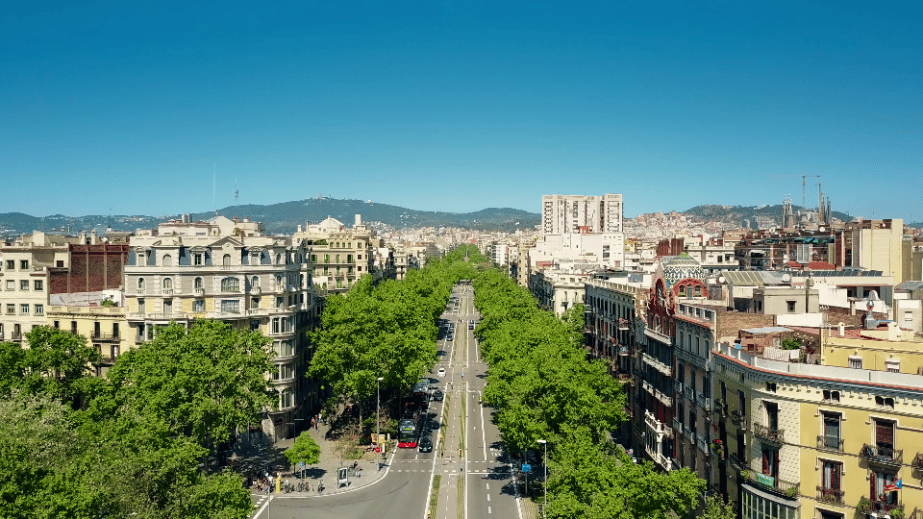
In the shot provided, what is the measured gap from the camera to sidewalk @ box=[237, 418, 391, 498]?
66312mm

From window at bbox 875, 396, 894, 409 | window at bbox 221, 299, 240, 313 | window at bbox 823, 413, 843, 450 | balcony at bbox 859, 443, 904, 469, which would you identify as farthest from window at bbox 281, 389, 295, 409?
window at bbox 875, 396, 894, 409

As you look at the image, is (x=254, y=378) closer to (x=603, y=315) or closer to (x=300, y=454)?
(x=300, y=454)

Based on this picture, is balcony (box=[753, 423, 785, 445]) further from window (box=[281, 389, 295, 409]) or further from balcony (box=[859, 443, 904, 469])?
window (box=[281, 389, 295, 409])

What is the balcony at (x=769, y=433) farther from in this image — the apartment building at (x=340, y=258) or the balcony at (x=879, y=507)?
the apartment building at (x=340, y=258)

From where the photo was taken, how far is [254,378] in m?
65.3

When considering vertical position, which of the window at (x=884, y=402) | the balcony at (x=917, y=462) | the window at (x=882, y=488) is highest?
the window at (x=884, y=402)

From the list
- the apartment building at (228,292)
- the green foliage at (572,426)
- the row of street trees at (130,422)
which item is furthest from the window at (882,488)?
the apartment building at (228,292)

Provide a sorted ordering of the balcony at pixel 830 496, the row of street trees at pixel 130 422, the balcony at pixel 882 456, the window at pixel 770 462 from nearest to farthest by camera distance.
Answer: the row of street trees at pixel 130 422 → the balcony at pixel 882 456 → the balcony at pixel 830 496 → the window at pixel 770 462

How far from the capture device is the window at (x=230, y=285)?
267ft

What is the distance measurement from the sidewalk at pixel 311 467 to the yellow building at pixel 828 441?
3591cm

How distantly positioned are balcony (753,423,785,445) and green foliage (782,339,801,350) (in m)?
5.68

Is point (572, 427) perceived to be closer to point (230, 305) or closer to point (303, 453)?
point (303, 453)

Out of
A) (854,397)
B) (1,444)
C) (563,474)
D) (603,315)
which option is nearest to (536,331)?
(603,315)

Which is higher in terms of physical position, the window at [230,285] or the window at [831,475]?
the window at [230,285]
